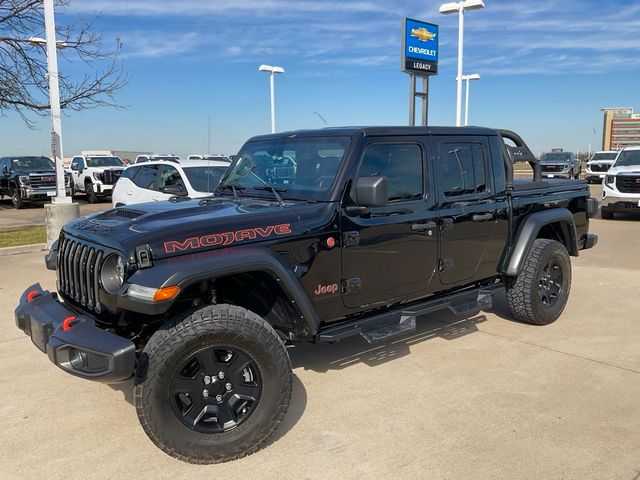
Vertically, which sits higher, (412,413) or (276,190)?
(276,190)

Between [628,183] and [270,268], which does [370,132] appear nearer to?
[270,268]

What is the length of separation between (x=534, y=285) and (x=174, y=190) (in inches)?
246

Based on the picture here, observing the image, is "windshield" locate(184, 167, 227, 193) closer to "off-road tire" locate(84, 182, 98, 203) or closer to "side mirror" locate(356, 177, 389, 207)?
"side mirror" locate(356, 177, 389, 207)

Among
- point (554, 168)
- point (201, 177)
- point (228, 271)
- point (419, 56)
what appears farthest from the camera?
point (554, 168)

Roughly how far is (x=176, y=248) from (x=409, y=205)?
1.85m

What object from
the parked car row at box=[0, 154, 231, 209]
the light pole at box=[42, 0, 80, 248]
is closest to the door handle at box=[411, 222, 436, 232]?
the parked car row at box=[0, 154, 231, 209]

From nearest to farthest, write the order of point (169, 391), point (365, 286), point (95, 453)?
point (169, 391) < point (95, 453) < point (365, 286)

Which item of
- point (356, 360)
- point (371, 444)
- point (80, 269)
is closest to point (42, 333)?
point (80, 269)

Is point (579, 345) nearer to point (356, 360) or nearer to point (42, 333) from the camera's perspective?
point (356, 360)

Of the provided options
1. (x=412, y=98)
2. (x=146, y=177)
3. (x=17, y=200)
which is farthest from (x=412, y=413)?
(x=17, y=200)

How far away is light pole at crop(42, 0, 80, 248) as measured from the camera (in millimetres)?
9320

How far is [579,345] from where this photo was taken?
485cm

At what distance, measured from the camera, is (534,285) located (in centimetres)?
519

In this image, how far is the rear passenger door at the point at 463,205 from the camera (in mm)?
4363
